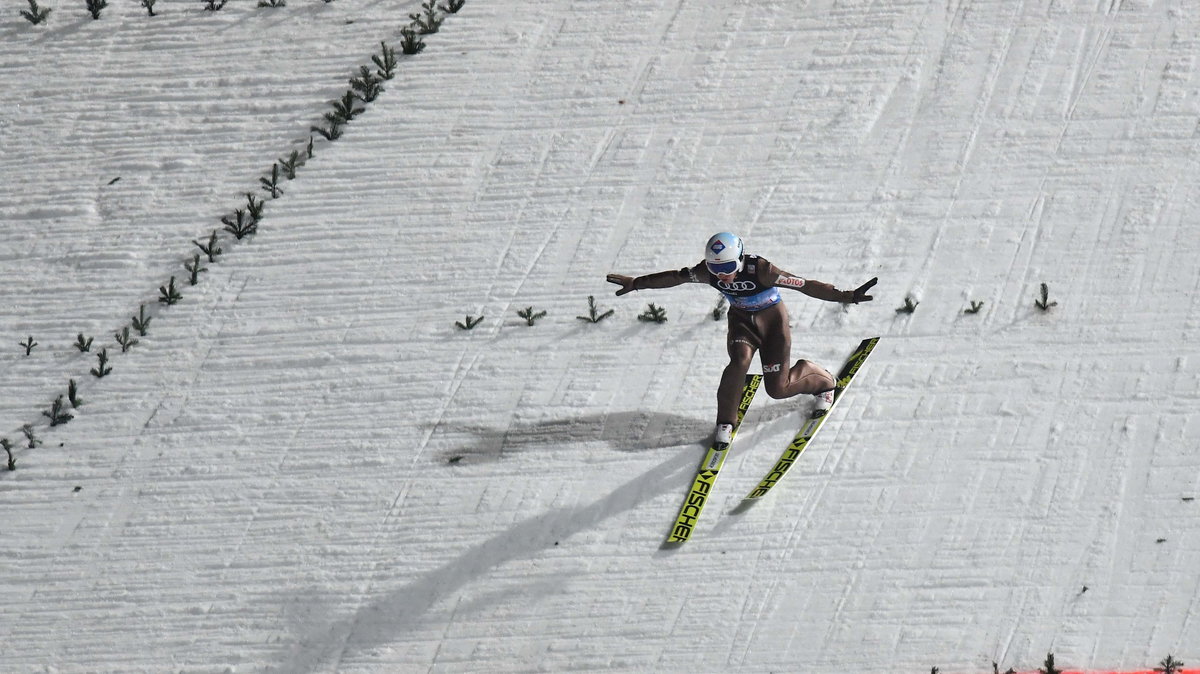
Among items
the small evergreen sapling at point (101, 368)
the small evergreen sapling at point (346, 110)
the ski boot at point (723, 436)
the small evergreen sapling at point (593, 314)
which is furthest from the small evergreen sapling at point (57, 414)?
the ski boot at point (723, 436)

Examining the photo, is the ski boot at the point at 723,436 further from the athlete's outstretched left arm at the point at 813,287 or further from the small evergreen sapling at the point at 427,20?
the small evergreen sapling at the point at 427,20

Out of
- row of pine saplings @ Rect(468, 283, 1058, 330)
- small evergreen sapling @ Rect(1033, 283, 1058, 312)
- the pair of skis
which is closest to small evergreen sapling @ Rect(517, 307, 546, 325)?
row of pine saplings @ Rect(468, 283, 1058, 330)

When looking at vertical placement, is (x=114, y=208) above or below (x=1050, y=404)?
above

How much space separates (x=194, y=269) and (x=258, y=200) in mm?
949

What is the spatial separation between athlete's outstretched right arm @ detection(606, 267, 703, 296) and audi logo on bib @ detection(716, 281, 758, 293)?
0.18 meters

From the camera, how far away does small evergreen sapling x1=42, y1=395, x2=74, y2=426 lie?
10758 millimetres

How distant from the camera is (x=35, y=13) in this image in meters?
14.1

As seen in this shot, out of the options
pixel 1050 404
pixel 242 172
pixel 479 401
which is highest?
pixel 242 172

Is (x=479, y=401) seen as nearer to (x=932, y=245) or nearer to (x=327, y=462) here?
(x=327, y=462)

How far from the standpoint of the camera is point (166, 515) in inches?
398

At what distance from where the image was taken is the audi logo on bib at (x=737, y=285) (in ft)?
30.9

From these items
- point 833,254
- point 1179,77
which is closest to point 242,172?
point 833,254

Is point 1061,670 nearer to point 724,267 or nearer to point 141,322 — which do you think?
point 724,267

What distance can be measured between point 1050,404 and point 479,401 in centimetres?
392
